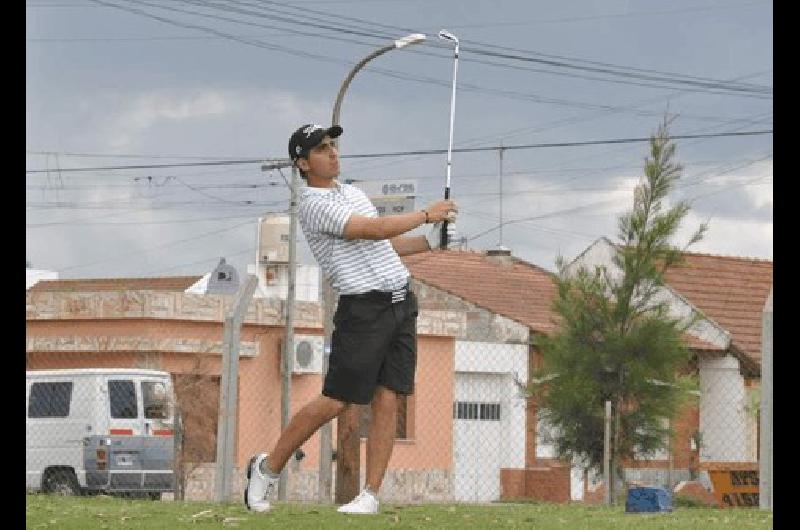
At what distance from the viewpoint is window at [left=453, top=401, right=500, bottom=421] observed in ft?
117

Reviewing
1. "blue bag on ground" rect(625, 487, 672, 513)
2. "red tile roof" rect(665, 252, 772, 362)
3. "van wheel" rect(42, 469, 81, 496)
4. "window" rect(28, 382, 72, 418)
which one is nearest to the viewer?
"blue bag on ground" rect(625, 487, 672, 513)

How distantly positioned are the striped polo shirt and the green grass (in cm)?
109

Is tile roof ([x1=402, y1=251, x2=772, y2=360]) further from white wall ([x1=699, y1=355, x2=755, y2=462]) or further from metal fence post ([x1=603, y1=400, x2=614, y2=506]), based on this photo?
metal fence post ([x1=603, y1=400, x2=614, y2=506])

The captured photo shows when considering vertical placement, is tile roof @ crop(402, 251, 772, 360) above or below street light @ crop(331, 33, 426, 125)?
below

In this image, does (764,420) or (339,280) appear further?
(764,420)

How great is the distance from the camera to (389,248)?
27.6 feet

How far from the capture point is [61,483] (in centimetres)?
2316

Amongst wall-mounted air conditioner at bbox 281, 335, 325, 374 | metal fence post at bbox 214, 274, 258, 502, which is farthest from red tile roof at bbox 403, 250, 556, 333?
metal fence post at bbox 214, 274, 258, 502

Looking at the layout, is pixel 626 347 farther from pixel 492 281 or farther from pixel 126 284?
pixel 126 284

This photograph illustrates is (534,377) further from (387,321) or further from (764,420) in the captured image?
(387,321)

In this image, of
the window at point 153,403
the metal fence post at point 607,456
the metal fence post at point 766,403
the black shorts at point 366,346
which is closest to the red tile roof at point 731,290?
the window at point 153,403

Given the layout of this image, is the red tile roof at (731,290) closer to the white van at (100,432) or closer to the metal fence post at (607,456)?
the white van at (100,432)
